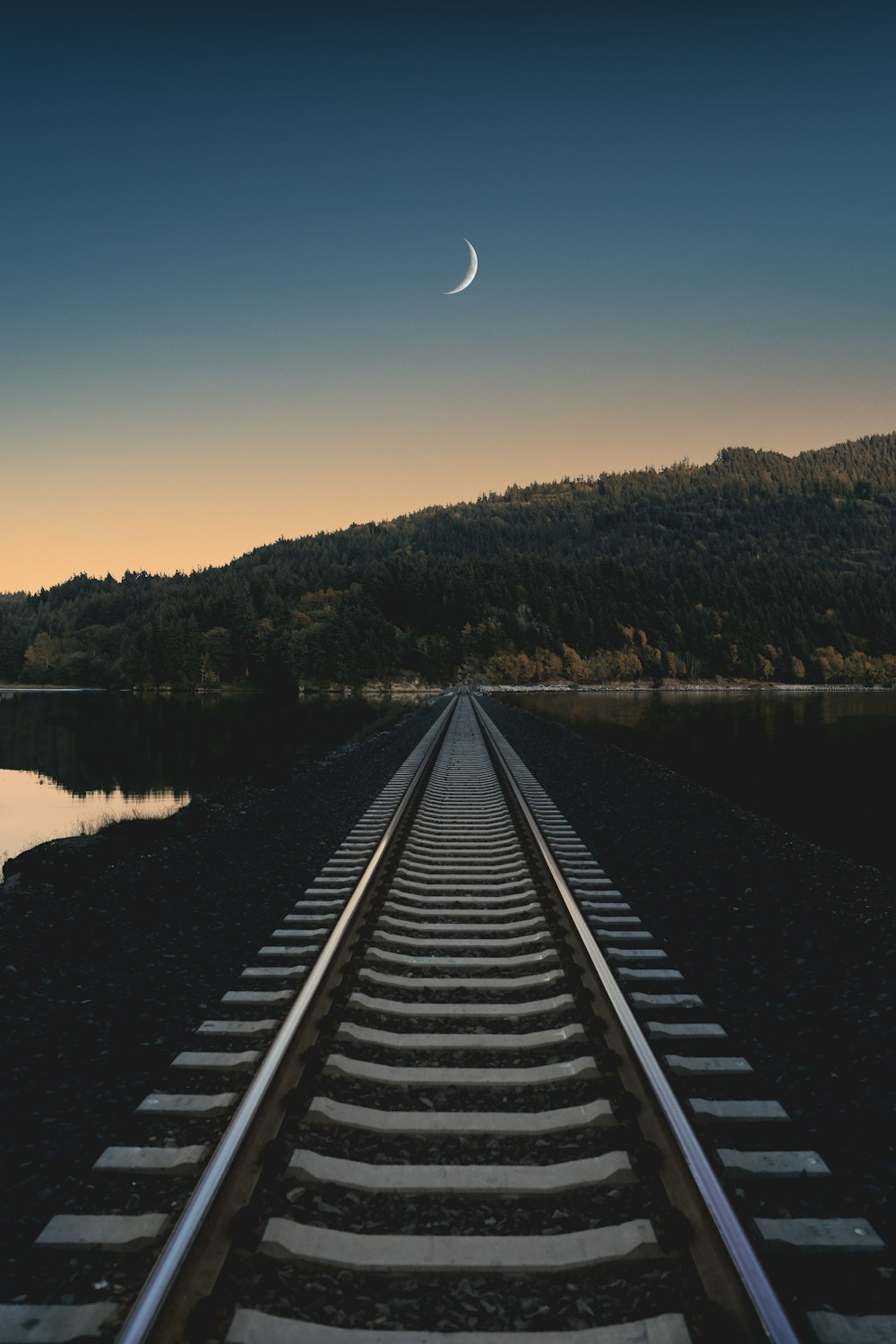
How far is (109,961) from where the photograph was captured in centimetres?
725

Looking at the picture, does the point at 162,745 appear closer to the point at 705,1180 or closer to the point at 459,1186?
the point at 459,1186

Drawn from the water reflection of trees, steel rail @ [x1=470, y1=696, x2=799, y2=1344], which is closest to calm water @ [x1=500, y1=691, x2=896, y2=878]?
steel rail @ [x1=470, y1=696, x2=799, y2=1344]

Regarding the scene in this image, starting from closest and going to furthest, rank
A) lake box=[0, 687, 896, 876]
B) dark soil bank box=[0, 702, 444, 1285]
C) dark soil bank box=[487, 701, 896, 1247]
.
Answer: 1. dark soil bank box=[0, 702, 444, 1285]
2. dark soil bank box=[487, 701, 896, 1247]
3. lake box=[0, 687, 896, 876]

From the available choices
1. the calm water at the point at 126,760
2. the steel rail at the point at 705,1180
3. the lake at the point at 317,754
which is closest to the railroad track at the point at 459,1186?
the steel rail at the point at 705,1180

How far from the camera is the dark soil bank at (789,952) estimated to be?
4414mm

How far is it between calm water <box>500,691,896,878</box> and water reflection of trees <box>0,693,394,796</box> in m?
15.3

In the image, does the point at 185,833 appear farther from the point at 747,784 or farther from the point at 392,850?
the point at 747,784

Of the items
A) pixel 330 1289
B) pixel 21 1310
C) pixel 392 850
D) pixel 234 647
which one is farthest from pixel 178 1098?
pixel 234 647

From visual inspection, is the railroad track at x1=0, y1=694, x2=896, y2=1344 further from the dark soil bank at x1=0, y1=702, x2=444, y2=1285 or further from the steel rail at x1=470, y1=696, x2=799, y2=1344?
the dark soil bank at x1=0, y1=702, x2=444, y2=1285

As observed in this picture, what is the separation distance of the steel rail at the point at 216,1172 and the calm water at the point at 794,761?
41.1 ft

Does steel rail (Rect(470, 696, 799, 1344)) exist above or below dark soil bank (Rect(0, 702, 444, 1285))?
above

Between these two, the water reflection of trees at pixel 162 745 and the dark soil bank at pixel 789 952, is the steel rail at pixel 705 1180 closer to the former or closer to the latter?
the dark soil bank at pixel 789 952

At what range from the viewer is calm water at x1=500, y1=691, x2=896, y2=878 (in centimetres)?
1905

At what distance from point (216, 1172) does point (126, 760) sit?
3608 centimetres
